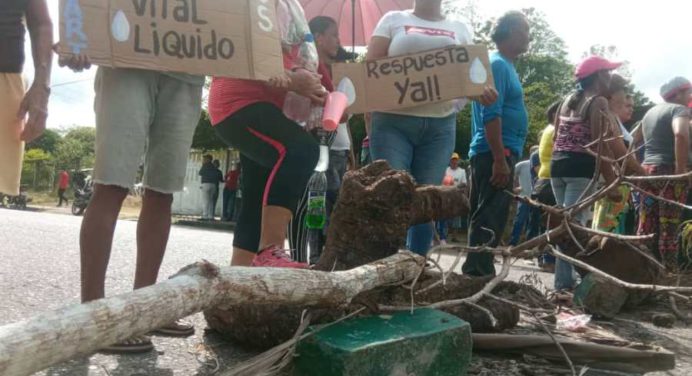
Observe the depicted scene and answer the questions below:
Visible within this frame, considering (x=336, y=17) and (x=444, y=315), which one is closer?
(x=444, y=315)

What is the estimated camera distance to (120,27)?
2559 mm

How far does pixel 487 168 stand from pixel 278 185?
1941 millimetres

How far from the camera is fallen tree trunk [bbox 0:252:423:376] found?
4.17 ft

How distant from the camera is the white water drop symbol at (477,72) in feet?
12.9

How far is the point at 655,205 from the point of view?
17.4 ft

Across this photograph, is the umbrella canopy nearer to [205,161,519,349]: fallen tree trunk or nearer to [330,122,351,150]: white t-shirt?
[330,122,351,150]: white t-shirt

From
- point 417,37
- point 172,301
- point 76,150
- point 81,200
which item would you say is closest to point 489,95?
point 417,37

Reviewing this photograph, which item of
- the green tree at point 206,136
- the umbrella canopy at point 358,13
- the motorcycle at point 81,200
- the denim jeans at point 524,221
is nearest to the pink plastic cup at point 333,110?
the umbrella canopy at point 358,13

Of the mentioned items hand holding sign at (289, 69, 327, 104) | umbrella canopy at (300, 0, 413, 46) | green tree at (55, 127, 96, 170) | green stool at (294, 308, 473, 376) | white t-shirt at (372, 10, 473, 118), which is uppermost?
green tree at (55, 127, 96, 170)

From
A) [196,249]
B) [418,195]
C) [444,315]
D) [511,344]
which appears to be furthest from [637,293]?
[196,249]

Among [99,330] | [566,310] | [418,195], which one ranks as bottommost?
[566,310]

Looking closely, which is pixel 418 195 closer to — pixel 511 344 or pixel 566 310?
pixel 511 344

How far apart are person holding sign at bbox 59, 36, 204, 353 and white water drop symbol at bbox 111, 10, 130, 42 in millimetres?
128

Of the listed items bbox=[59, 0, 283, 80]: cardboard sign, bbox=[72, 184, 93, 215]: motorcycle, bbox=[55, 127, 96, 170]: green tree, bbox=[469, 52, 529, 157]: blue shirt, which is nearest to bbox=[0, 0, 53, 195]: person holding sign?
bbox=[59, 0, 283, 80]: cardboard sign
